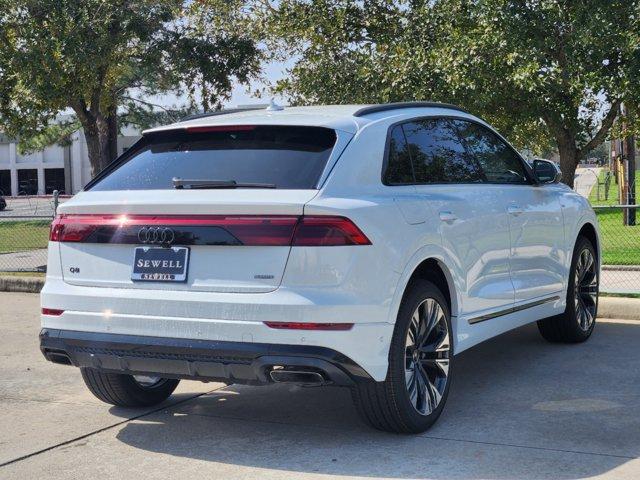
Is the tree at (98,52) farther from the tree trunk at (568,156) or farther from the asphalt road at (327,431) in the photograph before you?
the asphalt road at (327,431)

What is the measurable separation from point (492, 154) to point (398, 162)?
1566 mm

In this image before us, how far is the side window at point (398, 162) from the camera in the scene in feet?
17.5

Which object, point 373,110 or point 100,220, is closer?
point 100,220

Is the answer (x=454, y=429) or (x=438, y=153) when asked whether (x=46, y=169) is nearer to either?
(x=438, y=153)

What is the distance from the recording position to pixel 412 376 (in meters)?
5.22

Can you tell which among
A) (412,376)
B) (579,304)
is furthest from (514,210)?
(412,376)

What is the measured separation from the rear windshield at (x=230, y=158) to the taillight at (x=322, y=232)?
24cm

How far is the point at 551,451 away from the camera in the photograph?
4.93m

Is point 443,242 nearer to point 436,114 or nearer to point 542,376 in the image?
point 436,114

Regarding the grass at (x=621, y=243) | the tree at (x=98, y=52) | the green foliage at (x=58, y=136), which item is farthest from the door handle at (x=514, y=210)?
the green foliage at (x=58, y=136)

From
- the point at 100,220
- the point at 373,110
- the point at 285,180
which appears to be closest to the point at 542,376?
the point at 373,110

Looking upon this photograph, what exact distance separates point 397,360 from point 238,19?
815 inches

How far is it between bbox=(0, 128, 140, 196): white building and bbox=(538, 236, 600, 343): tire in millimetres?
81872

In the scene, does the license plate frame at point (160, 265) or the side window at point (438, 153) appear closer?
the license plate frame at point (160, 265)
